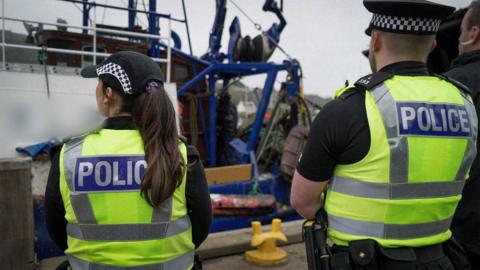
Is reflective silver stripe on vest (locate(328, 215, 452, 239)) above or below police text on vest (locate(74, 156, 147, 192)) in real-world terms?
below

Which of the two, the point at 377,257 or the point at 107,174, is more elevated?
the point at 107,174

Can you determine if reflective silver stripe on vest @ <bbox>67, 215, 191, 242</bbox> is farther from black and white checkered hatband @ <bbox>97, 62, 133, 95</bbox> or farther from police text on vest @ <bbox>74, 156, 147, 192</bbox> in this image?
black and white checkered hatband @ <bbox>97, 62, 133, 95</bbox>

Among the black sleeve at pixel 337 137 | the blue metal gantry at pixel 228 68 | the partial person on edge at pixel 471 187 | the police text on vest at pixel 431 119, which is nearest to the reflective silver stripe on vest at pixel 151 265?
the black sleeve at pixel 337 137

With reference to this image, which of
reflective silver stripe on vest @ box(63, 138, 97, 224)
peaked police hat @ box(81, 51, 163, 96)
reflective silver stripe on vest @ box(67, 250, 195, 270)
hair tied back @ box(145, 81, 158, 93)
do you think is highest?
peaked police hat @ box(81, 51, 163, 96)

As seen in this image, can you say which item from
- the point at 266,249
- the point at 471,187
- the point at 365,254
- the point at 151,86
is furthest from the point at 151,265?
the point at 266,249

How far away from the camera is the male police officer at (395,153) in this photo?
1.46 metres

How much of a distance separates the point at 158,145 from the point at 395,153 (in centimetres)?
90

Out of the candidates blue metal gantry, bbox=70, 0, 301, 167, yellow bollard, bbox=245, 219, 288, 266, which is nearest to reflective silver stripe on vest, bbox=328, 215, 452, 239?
yellow bollard, bbox=245, 219, 288, 266

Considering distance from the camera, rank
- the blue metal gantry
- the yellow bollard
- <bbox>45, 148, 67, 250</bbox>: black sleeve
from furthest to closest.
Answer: the blue metal gantry < the yellow bollard < <bbox>45, 148, 67, 250</bbox>: black sleeve

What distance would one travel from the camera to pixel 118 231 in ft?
5.00

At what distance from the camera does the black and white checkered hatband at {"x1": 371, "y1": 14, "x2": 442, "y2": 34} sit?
1534mm

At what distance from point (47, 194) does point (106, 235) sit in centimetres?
30

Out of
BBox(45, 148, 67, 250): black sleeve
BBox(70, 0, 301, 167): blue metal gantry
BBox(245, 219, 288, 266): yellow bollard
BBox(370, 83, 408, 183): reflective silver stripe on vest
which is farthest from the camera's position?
BBox(70, 0, 301, 167): blue metal gantry

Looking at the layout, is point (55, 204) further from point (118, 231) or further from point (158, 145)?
point (158, 145)
